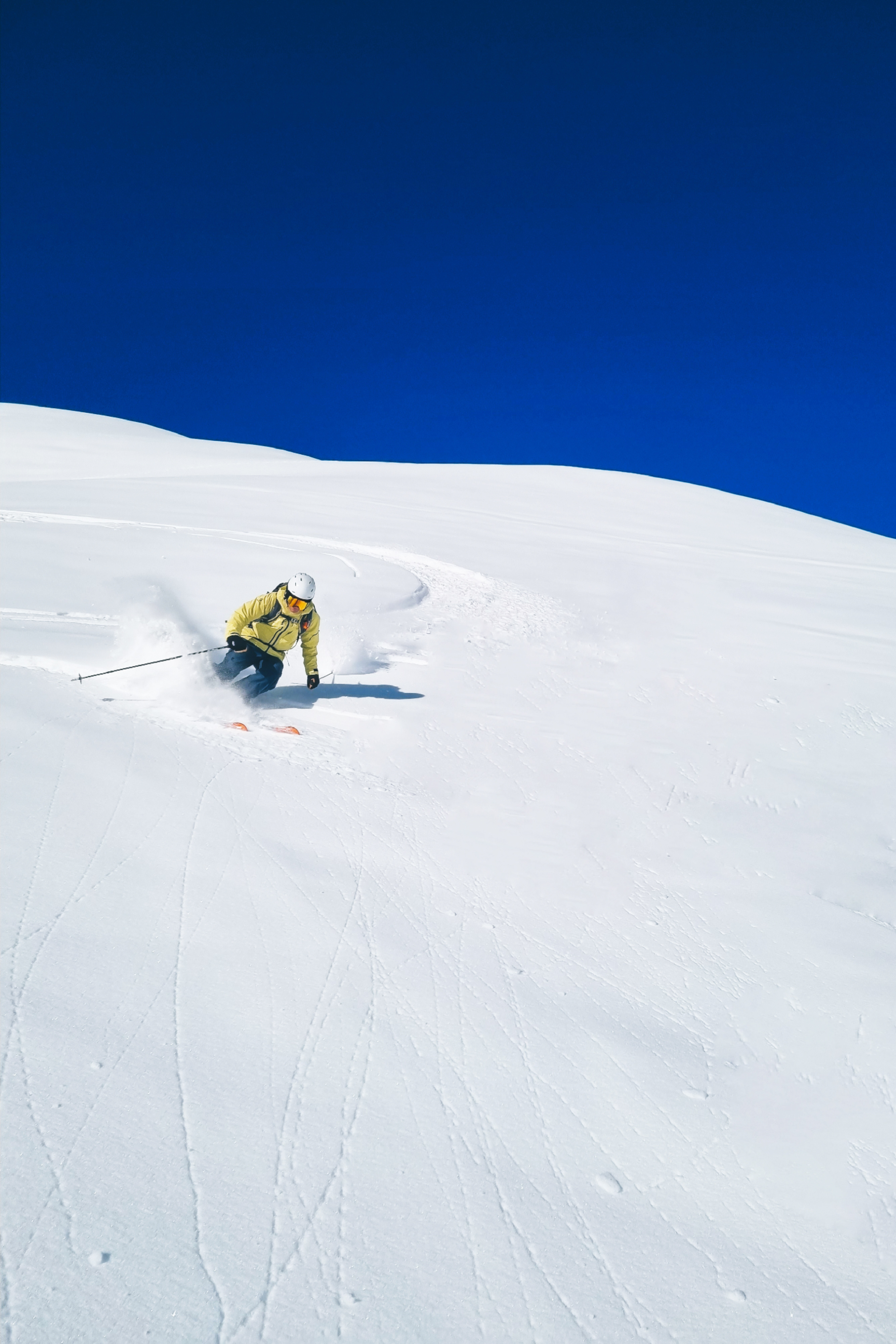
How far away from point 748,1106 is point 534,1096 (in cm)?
94

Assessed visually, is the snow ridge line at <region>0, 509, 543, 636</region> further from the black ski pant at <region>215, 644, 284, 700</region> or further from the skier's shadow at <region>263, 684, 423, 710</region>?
the black ski pant at <region>215, 644, 284, 700</region>

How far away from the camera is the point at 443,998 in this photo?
145 inches

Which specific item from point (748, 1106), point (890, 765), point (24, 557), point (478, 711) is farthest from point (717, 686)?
point (24, 557)

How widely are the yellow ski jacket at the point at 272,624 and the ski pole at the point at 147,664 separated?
27cm

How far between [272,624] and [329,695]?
0.94 m

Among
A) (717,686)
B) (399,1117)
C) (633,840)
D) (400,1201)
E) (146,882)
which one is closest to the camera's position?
(400,1201)

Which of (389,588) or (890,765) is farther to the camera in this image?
(389,588)

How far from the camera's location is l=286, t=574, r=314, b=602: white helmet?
7520mm

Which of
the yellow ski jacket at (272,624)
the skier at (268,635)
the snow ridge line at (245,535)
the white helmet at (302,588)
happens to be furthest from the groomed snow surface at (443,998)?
the snow ridge line at (245,535)

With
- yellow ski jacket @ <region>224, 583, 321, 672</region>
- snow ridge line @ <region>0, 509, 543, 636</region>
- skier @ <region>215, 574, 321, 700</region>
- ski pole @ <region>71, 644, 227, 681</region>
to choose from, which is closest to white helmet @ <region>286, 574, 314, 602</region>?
skier @ <region>215, 574, 321, 700</region>

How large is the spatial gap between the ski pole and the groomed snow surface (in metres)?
0.20

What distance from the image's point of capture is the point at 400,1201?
102 inches

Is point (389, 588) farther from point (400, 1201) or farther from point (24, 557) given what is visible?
point (400, 1201)

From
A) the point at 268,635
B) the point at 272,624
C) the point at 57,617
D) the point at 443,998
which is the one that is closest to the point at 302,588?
the point at 272,624
